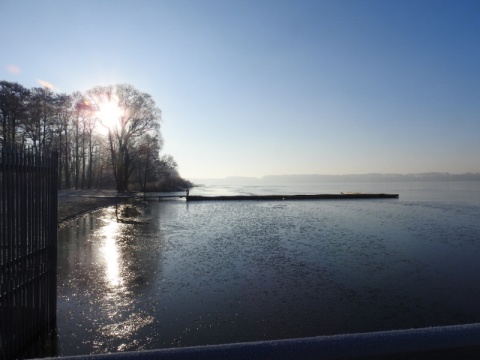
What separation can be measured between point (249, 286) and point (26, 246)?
194 inches

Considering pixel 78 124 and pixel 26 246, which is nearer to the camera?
pixel 26 246

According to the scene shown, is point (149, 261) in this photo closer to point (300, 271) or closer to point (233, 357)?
point (300, 271)

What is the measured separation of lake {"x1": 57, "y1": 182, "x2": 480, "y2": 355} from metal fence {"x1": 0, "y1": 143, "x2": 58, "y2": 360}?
60cm

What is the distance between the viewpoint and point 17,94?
32344 mm

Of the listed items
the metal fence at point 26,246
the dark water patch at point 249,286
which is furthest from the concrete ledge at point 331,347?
the dark water patch at point 249,286

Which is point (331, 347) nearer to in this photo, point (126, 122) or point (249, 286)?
point (249, 286)

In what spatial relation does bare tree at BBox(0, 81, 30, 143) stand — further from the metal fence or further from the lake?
the metal fence

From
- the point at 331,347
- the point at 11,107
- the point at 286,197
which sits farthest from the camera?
the point at 286,197

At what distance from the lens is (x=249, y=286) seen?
8.04 metres

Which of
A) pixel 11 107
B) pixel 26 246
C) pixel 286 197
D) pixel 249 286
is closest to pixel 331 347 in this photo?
pixel 26 246

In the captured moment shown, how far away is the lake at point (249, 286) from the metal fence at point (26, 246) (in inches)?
23.5

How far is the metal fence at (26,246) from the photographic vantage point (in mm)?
4172

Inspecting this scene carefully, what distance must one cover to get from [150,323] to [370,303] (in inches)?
173

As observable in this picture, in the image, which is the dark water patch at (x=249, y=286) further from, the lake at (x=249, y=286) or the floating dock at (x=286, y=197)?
the floating dock at (x=286, y=197)
